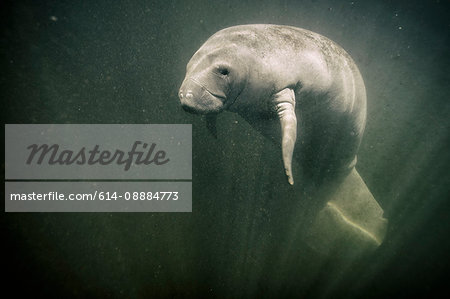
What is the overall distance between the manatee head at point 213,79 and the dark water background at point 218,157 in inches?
124

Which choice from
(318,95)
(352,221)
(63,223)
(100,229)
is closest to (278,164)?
(352,221)

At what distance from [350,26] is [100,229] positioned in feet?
48.6

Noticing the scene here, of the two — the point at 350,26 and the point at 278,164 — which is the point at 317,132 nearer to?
the point at 278,164

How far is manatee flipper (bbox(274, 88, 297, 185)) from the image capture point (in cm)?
192

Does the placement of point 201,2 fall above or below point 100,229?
above

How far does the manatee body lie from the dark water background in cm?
192

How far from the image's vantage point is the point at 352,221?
436 centimetres
